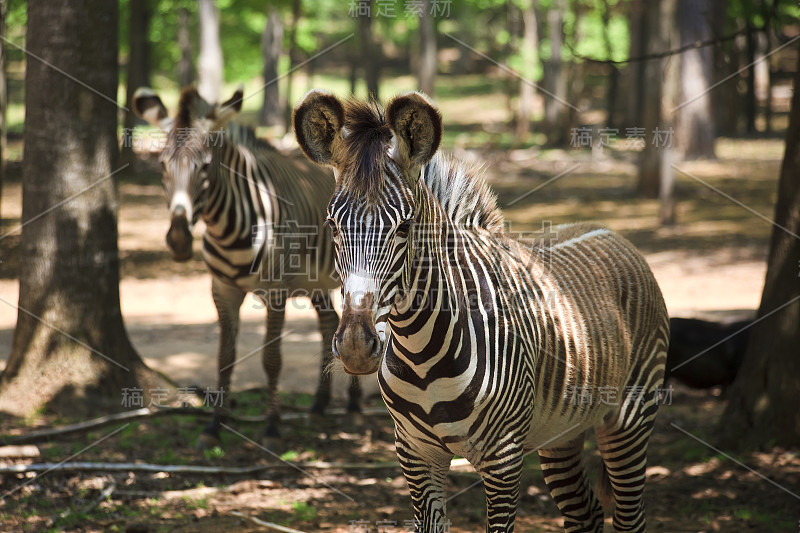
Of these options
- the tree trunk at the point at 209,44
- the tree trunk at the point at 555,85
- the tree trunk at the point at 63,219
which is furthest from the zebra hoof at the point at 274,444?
the tree trunk at the point at 555,85

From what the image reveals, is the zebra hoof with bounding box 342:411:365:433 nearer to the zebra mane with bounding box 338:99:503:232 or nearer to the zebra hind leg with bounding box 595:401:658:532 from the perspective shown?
the zebra hind leg with bounding box 595:401:658:532

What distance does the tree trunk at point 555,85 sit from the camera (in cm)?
2928

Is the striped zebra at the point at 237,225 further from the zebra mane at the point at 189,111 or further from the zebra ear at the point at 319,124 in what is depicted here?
the zebra ear at the point at 319,124

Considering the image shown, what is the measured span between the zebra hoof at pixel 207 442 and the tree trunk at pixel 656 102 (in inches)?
389

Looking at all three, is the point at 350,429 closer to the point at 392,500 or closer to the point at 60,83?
the point at 392,500

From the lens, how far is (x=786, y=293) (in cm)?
571

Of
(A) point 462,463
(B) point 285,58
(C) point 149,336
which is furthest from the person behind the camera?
(B) point 285,58

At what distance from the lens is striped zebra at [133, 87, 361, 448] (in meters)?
6.29

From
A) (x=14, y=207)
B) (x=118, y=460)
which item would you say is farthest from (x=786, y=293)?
(x=14, y=207)

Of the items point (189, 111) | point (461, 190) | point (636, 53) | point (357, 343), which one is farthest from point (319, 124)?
point (636, 53)

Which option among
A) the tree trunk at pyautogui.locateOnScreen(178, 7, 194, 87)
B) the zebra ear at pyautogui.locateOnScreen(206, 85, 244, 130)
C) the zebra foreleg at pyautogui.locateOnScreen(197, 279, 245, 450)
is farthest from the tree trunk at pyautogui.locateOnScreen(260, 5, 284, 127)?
the zebra foreleg at pyautogui.locateOnScreen(197, 279, 245, 450)

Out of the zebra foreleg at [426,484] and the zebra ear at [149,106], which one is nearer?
the zebra foreleg at [426,484]

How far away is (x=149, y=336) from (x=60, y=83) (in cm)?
437

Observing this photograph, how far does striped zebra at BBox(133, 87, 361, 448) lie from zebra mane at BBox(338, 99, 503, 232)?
3.15 m
